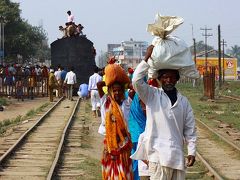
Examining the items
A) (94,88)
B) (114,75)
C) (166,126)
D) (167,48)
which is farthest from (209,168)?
(94,88)

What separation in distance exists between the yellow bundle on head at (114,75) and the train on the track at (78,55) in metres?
24.7

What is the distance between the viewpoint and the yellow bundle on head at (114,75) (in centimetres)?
611

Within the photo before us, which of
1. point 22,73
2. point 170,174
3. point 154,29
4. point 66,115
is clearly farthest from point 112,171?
point 22,73

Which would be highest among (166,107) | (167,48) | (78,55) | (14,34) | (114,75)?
(14,34)

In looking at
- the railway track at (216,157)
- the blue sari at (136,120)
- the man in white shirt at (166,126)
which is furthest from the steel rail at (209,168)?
the man in white shirt at (166,126)

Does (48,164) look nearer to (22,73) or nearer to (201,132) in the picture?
(201,132)

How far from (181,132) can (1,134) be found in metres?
10.8

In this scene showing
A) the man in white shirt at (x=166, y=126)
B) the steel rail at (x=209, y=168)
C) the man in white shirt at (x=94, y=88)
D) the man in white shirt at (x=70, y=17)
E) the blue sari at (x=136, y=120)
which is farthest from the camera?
the man in white shirt at (x=70, y=17)

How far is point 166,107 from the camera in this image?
16.1 ft

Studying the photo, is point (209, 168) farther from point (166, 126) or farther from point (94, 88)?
point (94, 88)

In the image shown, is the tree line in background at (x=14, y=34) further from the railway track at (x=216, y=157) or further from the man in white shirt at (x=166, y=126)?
the man in white shirt at (x=166, y=126)

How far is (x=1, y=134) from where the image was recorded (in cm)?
1509

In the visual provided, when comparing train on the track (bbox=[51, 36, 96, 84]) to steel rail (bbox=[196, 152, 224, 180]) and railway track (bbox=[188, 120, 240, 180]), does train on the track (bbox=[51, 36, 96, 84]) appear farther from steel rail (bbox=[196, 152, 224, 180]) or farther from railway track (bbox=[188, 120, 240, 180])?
steel rail (bbox=[196, 152, 224, 180])

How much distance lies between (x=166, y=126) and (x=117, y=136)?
133 centimetres
